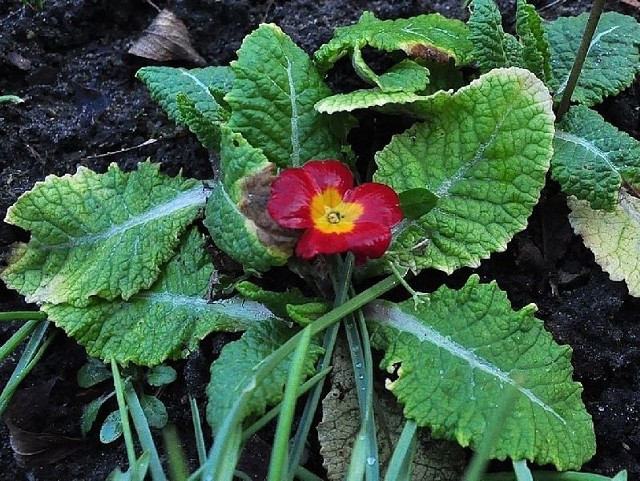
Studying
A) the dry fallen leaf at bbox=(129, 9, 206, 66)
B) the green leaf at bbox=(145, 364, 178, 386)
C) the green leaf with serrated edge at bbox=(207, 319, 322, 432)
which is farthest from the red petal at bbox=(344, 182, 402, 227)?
the dry fallen leaf at bbox=(129, 9, 206, 66)

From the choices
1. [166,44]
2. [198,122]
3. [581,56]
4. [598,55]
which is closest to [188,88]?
[198,122]

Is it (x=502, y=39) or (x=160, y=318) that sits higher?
(x=502, y=39)

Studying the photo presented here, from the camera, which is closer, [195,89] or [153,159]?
[195,89]

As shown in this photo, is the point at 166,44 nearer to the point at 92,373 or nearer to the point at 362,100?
the point at 362,100

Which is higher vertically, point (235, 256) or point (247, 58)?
point (247, 58)

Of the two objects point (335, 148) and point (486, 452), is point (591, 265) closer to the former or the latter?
point (335, 148)

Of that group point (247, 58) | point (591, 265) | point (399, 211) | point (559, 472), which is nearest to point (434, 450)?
point (559, 472)

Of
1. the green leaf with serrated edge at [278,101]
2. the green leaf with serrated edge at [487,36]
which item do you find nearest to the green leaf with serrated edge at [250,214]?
the green leaf with serrated edge at [278,101]

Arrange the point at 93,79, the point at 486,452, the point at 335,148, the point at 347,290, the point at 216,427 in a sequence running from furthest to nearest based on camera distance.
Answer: the point at 93,79, the point at 335,148, the point at 347,290, the point at 216,427, the point at 486,452

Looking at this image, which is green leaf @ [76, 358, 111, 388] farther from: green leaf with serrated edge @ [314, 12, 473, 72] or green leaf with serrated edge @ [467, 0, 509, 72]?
green leaf with serrated edge @ [467, 0, 509, 72]
